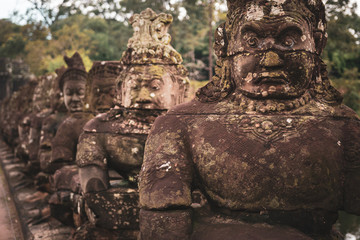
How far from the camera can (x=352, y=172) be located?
86.7 inches

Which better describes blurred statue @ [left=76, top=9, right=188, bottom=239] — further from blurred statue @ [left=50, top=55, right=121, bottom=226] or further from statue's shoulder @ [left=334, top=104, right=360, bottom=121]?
statue's shoulder @ [left=334, top=104, right=360, bottom=121]

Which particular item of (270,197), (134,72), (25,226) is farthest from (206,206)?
(25,226)

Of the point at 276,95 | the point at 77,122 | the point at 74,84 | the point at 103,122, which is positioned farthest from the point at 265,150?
the point at 74,84

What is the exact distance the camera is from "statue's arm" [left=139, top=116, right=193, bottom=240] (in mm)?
2158

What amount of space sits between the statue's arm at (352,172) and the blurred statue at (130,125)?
1.93 m

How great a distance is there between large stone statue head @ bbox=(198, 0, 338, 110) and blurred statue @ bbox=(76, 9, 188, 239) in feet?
5.00

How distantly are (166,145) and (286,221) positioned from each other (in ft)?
2.79

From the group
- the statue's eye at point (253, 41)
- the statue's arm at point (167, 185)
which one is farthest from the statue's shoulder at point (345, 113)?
the statue's arm at point (167, 185)

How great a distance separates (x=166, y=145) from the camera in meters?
2.38

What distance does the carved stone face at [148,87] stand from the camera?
3.80 metres

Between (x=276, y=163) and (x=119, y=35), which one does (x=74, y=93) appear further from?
(x=119, y=35)

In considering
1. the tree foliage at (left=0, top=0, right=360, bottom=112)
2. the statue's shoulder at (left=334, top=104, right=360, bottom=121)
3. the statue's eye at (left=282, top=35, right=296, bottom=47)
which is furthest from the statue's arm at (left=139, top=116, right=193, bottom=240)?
the tree foliage at (left=0, top=0, right=360, bottom=112)

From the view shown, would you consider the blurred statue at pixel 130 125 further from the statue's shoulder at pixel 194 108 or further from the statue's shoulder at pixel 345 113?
the statue's shoulder at pixel 345 113

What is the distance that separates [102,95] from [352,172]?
140 inches
